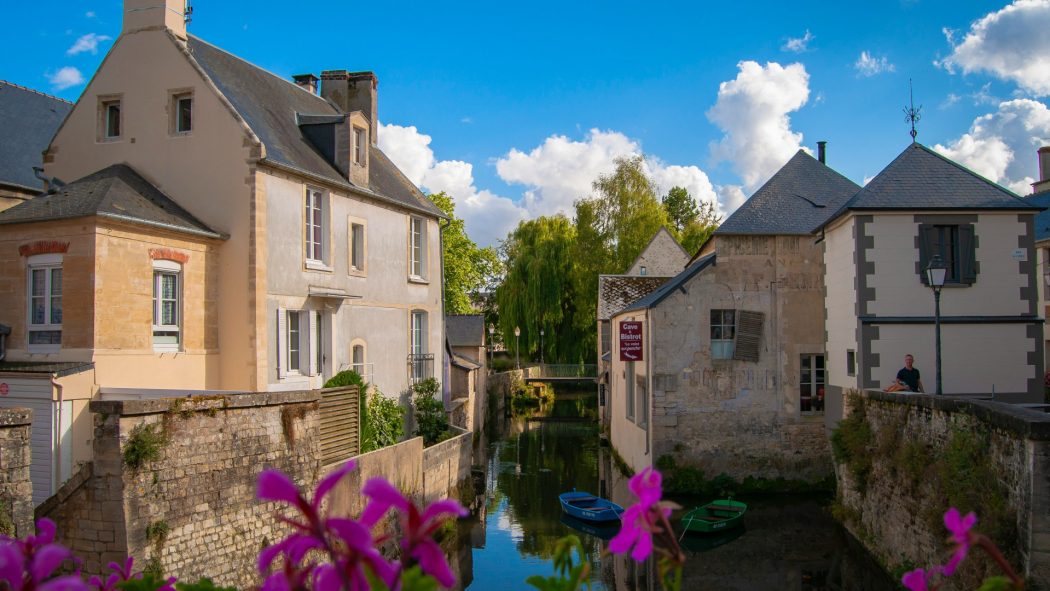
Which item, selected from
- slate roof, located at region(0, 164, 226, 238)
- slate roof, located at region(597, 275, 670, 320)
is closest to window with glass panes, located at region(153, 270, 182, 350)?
slate roof, located at region(0, 164, 226, 238)

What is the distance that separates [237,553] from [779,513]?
39.3ft

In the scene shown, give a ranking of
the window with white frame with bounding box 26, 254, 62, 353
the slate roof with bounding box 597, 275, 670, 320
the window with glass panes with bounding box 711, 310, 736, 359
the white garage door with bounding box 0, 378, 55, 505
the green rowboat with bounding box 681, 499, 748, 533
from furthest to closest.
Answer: the slate roof with bounding box 597, 275, 670, 320 < the window with glass panes with bounding box 711, 310, 736, 359 < the green rowboat with bounding box 681, 499, 748, 533 < the window with white frame with bounding box 26, 254, 62, 353 < the white garage door with bounding box 0, 378, 55, 505

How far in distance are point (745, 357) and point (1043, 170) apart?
18.3 meters

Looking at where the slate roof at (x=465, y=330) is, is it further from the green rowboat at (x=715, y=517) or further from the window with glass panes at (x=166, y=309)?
the window with glass panes at (x=166, y=309)

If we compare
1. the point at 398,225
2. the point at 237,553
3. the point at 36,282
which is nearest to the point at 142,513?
the point at 237,553

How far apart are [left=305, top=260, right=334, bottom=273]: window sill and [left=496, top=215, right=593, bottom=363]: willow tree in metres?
30.6

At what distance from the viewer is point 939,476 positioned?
11.1m

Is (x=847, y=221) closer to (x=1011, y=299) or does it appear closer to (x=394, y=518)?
(x=1011, y=299)

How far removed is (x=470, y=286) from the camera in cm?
4444

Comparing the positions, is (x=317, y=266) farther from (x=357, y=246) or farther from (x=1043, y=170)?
(x=1043, y=170)

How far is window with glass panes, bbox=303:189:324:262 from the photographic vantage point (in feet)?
55.3

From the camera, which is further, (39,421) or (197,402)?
(39,421)

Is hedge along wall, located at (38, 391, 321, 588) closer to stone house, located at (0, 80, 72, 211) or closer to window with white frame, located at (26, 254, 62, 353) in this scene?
window with white frame, located at (26, 254, 62, 353)

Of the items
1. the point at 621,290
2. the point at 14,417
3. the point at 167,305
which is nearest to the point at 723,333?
the point at 167,305
